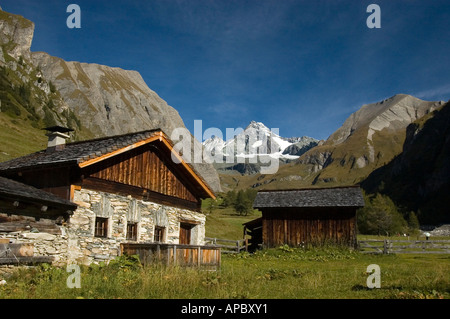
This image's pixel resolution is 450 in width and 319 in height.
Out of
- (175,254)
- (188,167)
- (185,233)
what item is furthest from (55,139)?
(175,254)

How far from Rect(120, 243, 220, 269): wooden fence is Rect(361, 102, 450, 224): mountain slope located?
10104 centimetres

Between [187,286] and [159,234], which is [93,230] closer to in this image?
[159,234]

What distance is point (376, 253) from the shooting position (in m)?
28.2

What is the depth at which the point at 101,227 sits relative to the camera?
50.2 feet

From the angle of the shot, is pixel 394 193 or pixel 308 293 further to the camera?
pixel 394 193

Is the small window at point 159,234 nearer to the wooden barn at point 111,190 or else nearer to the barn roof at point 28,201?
the wooden barn at point 111,190

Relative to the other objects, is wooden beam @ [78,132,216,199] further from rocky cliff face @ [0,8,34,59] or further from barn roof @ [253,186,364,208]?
rocky cliff face @ [0,8,34,59]

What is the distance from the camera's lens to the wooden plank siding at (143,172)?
15.7m

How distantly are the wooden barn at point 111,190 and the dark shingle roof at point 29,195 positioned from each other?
212 mm

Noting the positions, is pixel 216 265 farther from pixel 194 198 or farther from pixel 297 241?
pixel 297 241

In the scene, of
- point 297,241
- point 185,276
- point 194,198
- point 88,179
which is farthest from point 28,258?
point 297,241

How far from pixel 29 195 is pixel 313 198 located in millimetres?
22971

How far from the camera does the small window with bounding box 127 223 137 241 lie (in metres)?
16.6
